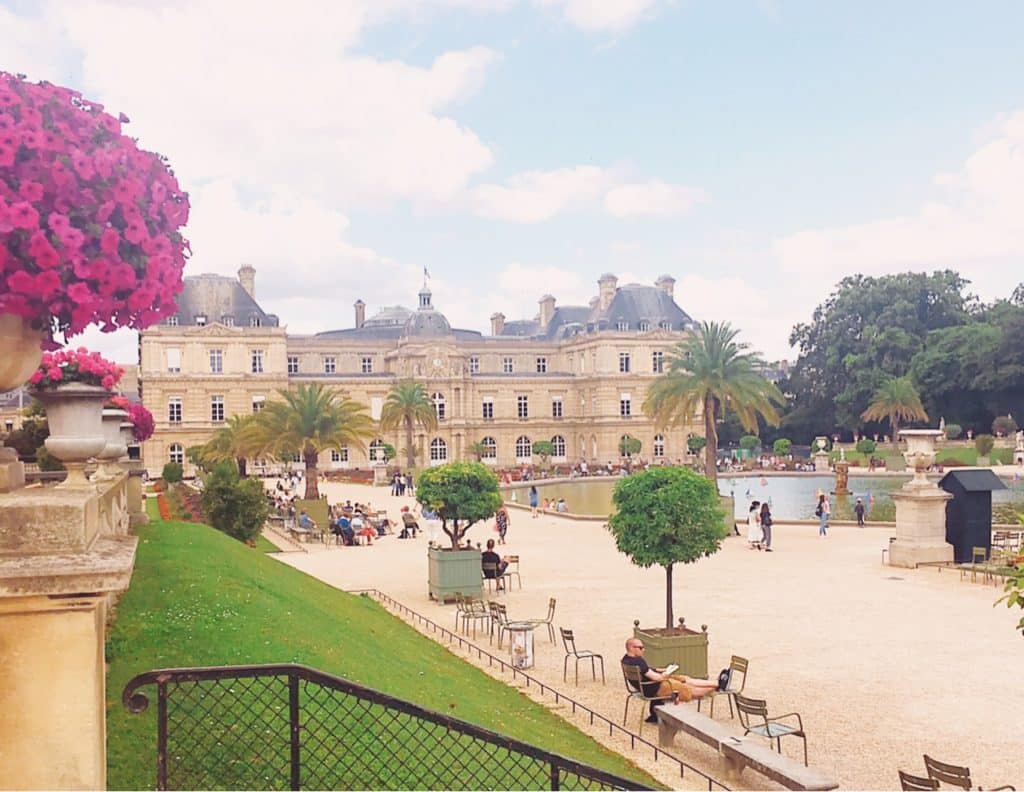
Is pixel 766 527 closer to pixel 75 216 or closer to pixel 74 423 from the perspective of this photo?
pixel 74 423

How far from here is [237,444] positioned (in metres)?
36.0

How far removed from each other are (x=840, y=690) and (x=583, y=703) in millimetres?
2818

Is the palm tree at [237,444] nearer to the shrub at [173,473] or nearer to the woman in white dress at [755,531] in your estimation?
the shrub at [173,473]

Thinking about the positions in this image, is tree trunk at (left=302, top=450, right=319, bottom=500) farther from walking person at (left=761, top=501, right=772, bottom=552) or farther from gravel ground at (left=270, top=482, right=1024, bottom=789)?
walking person at (left=761, top=501, right=772, bottom=552)

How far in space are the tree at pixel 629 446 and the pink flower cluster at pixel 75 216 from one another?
6192 cm

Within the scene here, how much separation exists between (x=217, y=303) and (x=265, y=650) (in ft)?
187

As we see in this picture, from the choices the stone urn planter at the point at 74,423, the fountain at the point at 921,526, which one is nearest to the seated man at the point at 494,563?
the fountain at the point at 921,526

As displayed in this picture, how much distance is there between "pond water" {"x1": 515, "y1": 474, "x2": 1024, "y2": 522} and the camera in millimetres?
33906

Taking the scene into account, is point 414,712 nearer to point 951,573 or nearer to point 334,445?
point 951,573

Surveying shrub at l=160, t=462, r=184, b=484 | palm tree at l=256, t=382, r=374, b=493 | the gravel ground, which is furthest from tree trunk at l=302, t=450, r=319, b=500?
shrub at l=160, t=462, r=184, b=484

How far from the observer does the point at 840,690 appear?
1052 cm

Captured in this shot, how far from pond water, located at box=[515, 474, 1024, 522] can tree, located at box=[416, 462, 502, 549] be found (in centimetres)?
1362

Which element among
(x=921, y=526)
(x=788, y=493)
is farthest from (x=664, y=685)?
(x=788, y=493)

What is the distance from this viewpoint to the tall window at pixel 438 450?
6581 cm
